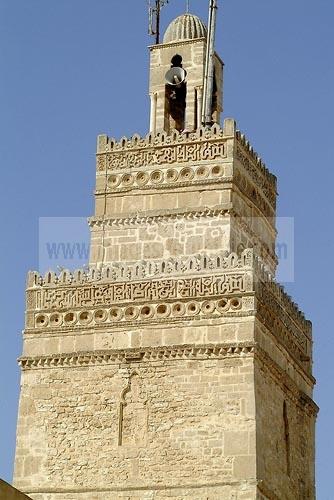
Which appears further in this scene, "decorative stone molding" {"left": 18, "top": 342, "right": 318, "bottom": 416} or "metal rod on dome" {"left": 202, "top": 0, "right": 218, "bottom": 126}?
"metal rod on dome" {"left": 202, "top": 0, "right": 218, "bottom": 126}

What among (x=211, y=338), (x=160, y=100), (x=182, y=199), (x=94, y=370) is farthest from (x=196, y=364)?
(x=160, y=100)

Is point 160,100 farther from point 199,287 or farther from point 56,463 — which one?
point 56,463

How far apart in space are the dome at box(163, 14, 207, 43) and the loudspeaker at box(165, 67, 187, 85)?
0.55 meters

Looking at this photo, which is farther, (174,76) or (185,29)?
(185,29)

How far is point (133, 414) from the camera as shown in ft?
60.0

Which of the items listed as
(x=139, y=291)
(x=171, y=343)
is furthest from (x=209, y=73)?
(x=171, y=343)

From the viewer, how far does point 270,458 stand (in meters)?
18.2

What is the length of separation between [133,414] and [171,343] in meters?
1.14

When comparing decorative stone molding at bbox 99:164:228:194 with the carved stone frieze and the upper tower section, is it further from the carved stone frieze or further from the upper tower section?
the carved stone frieze

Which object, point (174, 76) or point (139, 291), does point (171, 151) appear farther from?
point (139, 291)

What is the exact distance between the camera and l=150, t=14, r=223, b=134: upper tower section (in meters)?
20.5

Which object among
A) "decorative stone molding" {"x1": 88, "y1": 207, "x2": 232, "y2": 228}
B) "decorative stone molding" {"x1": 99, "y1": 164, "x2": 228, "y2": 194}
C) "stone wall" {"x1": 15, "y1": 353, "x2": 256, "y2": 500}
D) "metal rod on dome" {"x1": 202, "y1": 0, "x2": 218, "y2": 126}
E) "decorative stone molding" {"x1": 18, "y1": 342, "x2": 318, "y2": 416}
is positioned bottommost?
"stone wall" {"x1": 15, "y1": 353, "x2": 256, "y2": 500}

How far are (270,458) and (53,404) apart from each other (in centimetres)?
324
